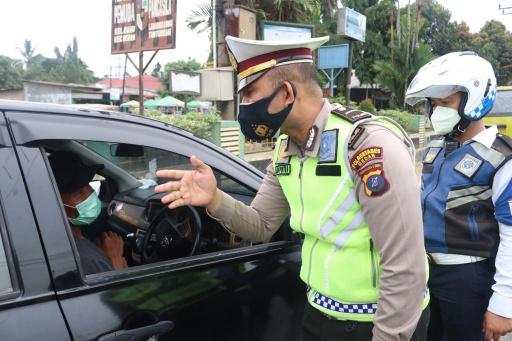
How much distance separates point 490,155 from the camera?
68.2 inches

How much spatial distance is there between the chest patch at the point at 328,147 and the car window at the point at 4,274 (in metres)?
0.93

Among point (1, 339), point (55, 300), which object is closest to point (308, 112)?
point (55, 300)

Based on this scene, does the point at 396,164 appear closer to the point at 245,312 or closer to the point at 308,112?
the point at 308,112

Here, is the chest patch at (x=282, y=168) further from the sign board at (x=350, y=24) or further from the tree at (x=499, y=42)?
the tree at (x=499, y=42)

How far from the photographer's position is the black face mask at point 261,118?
56.8 inches

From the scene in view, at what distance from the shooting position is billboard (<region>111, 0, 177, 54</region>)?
31.1ft

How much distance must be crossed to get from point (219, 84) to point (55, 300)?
28.4 feet

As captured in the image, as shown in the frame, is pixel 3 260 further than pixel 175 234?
No

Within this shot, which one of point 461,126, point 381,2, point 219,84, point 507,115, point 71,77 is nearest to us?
point 461,126

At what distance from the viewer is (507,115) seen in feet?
22.6

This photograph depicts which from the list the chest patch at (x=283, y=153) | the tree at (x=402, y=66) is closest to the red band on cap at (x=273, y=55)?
the chest patch at (x=283, y=153)

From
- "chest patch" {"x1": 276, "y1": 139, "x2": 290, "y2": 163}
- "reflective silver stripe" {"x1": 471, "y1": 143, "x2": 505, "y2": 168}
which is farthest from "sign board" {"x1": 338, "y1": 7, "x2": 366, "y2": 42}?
"chest patch" {"x1": 276, "y1": 139, "x2": 290, "y2": 163}

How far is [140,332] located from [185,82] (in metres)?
8.05

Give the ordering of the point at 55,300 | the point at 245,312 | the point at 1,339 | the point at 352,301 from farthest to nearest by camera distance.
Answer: the point at 245,312 < the point at 352,301 < the point at 55,300 < the point at 1,339
